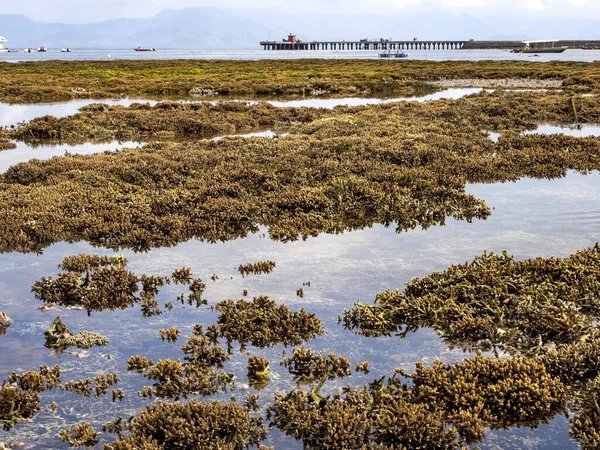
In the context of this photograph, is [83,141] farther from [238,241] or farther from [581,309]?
[581,309]

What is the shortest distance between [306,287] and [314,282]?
9.4 inches

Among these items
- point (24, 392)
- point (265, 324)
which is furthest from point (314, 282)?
point (24, 392)

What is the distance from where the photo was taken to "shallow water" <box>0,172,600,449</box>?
6.17 m

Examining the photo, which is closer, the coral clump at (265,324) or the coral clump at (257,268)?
the coral clump at (265,324)

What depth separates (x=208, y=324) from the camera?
7855 mm

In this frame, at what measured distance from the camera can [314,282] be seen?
9273 millimetres

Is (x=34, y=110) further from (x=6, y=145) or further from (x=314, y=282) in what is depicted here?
(x=314, y=282)

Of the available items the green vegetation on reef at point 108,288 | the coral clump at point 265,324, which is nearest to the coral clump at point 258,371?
the coral clump at point 265,324

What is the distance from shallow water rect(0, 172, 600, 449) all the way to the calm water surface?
0.02 metres

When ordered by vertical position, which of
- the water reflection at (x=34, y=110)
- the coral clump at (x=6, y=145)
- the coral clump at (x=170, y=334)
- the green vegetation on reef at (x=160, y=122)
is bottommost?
the coral clump at (x=170, y=334)

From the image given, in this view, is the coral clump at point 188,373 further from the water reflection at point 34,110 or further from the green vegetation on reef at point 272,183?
the water reflection at point 34,110

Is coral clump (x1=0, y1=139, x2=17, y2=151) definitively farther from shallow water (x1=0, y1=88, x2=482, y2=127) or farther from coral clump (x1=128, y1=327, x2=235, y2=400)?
coral clump (x1=128, y1=327, x2=235, y2=400)

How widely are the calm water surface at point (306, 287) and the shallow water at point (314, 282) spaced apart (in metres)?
0.02

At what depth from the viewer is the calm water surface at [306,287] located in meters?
6.03
